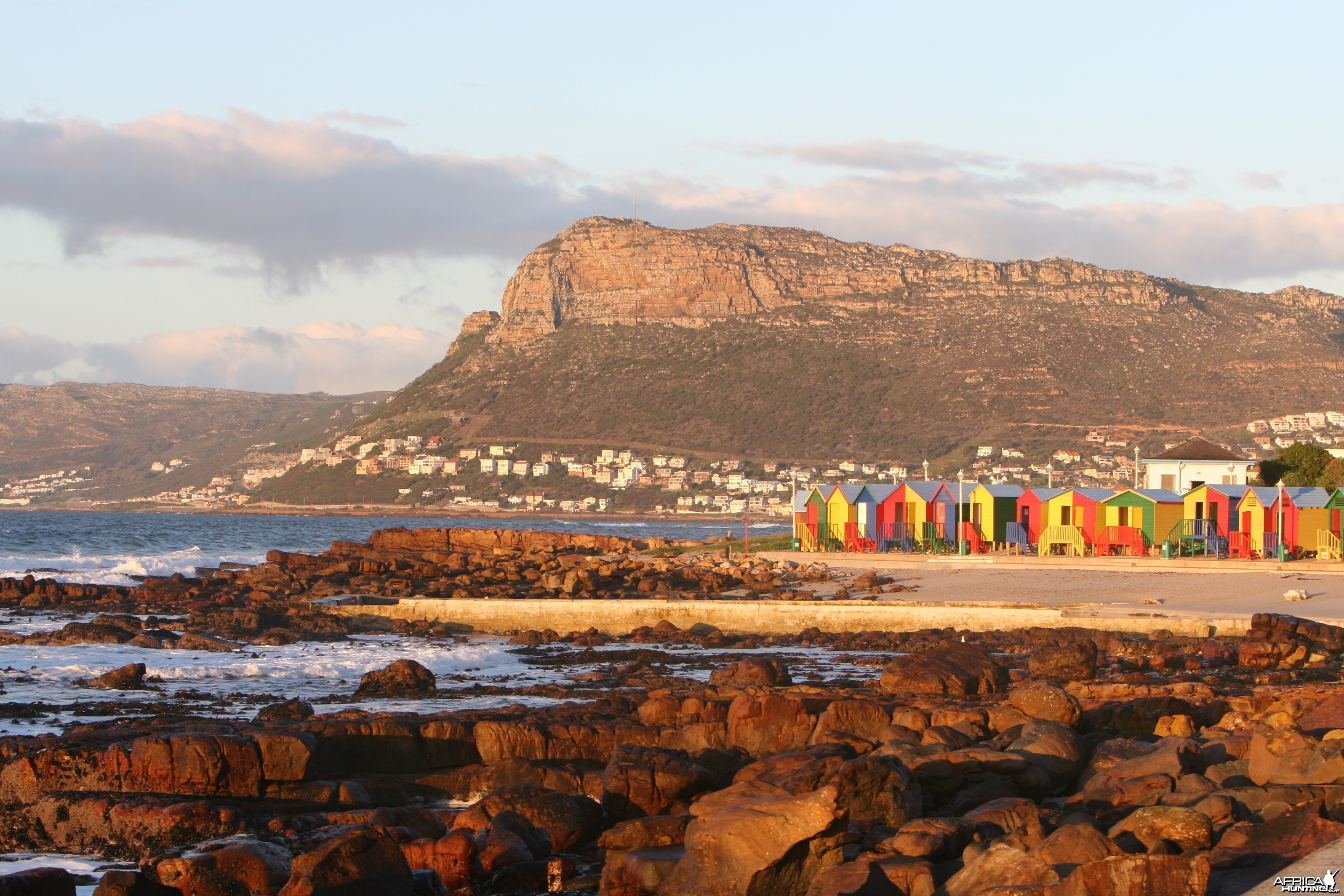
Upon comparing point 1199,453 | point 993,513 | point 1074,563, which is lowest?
point 1074,563

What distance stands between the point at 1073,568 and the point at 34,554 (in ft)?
156

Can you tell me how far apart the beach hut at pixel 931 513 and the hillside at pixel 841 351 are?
53271mm

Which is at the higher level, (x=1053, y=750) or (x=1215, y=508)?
(x=1215, y=508)

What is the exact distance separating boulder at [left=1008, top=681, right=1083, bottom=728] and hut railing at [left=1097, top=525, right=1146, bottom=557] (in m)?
29.1

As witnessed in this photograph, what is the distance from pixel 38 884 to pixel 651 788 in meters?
4.93

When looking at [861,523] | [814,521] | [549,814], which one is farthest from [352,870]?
[814,521]

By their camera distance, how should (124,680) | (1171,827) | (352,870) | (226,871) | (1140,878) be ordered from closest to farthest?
(1140,878) → (1171,827) → (352,870) → (226,871) → (124,680)

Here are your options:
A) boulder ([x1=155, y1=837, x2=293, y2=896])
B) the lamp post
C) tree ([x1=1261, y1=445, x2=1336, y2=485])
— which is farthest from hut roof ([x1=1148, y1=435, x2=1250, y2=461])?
boulder ([x1=155, y1=837, x2=293, y2=896])

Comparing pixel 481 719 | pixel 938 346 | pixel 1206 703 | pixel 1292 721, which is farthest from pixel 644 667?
pixel 938 346

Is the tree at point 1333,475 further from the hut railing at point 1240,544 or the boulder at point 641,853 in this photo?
the boulder at point 641,853

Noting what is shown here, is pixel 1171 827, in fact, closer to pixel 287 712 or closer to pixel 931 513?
pixel 287 712

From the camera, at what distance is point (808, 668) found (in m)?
21.1

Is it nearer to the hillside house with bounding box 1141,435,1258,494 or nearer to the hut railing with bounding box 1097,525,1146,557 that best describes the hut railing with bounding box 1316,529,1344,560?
the hut railing with bounding box 1097,525,1146,557

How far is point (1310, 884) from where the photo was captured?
6.18m
